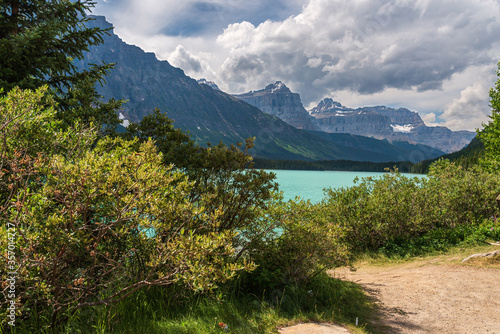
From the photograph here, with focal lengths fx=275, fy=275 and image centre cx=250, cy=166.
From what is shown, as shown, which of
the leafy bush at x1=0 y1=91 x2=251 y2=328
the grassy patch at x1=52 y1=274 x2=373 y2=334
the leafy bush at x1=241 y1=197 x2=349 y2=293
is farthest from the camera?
the leafy bush at x1=241 y1=197 x2=349 y2=293

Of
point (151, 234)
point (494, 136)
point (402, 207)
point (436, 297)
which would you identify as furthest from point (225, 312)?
point (494, 136)

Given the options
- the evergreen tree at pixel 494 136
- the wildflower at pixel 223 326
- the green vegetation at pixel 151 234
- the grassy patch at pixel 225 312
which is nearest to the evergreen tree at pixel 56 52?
the green vegetation at pixel 151 234

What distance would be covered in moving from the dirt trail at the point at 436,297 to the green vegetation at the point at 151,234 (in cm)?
78

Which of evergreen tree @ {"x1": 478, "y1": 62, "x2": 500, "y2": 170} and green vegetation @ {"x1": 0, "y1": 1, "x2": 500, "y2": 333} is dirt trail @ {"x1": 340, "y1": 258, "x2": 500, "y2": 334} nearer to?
green vegetation @ {"x1": 0, "y1": 1, "x2": 500, "y2": 333}

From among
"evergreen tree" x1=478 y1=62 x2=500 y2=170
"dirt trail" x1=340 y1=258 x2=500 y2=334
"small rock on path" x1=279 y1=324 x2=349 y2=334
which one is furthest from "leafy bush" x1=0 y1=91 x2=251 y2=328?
"evergreen tree" x1=478 y1=62 x2=500 y2=170

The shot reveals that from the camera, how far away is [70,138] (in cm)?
624

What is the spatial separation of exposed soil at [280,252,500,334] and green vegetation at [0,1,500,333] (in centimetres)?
68

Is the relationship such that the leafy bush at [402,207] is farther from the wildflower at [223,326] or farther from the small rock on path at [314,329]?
the wildflower at [223,326]

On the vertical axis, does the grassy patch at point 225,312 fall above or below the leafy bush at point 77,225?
below

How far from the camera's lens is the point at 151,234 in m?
6.33

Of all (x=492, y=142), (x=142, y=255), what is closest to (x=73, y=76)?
(x=142, y=255)

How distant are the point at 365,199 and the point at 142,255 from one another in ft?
43.6

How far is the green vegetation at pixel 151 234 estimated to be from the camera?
3.91 meters

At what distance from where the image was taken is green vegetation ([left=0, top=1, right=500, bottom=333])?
12.8 feet
